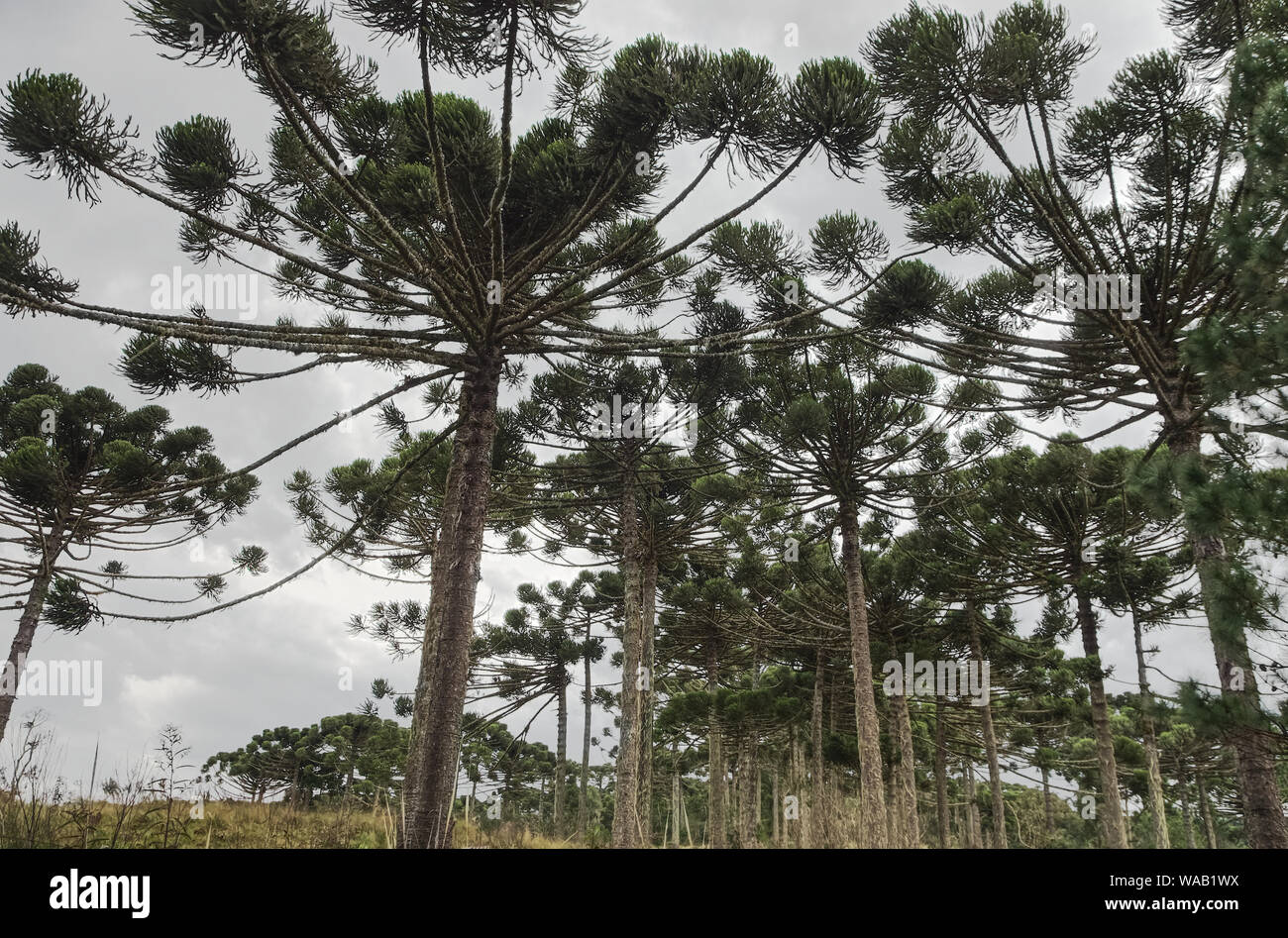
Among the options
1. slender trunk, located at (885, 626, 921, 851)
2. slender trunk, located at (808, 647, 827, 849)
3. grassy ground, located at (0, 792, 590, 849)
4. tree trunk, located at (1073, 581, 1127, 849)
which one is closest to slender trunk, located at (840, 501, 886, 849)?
slender trunk, located at (885, 626, 921, 851)

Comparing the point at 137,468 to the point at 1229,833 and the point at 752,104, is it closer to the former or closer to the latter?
the point at 752,104

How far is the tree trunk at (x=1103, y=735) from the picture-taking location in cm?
1259

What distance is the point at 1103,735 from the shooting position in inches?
523

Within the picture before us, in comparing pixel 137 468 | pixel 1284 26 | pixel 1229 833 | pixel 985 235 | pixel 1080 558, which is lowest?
pixel 1229 833

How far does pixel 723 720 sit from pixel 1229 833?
33.8 meters

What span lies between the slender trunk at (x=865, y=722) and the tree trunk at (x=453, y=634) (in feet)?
25.1

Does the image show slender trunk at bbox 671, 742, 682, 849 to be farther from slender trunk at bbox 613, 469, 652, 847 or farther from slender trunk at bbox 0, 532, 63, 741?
slender trunk at bbox 0, 532, 63, 741

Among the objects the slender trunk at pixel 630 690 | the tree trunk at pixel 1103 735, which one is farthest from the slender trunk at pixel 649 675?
the tree trunk at pixel 1103 735

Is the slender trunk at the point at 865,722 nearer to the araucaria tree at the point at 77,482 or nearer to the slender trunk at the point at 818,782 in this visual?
the slender trunk at the point at 818,782

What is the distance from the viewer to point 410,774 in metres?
6.40

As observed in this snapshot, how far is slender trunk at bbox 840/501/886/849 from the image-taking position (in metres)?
11.4

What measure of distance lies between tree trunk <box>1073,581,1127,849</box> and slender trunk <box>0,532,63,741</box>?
19.8 metres

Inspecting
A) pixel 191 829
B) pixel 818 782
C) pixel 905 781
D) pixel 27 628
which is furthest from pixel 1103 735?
pixel 27 628
